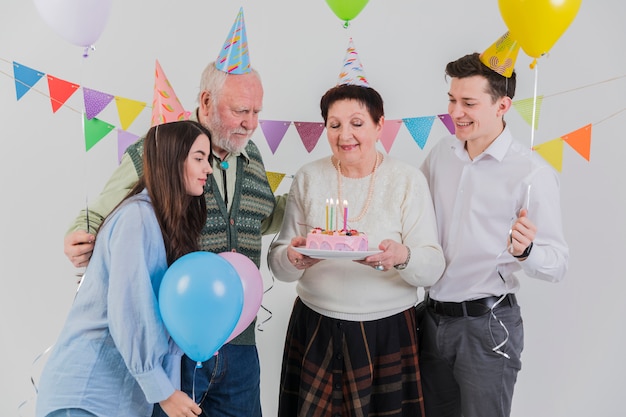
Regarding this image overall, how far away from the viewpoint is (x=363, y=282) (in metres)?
2.22

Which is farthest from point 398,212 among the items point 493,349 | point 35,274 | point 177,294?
point 35,274

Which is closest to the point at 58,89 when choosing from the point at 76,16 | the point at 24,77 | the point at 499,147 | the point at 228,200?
the point at 24,77

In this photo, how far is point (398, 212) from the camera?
224 centimetres

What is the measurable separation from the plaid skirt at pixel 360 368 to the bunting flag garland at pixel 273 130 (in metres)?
0.95

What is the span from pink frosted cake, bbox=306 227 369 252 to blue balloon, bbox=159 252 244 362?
15.3 inches

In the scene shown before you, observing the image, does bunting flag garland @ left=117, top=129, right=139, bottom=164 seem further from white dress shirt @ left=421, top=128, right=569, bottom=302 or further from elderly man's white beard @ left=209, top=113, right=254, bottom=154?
white dress shirt @ left=421, top=128, right=569, bottom=302

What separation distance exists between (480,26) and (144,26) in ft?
5.64

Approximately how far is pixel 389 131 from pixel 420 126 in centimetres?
14

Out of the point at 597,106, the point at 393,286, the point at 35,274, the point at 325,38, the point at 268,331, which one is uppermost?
the point at 325,38

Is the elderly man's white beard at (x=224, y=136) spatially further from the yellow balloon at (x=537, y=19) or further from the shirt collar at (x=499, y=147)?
the yellow balloon at (x=537, y=19)

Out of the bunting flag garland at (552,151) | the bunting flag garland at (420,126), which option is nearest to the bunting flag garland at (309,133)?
the bunting flag garland at (420,126)

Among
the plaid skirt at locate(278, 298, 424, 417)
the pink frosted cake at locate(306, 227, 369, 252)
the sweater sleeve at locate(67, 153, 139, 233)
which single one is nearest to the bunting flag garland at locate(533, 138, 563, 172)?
the plaid skirt at locate(278, 298, 424, 417)

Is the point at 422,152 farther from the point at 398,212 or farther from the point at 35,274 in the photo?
the point at 35,274

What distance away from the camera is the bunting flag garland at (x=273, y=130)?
2.96 m
